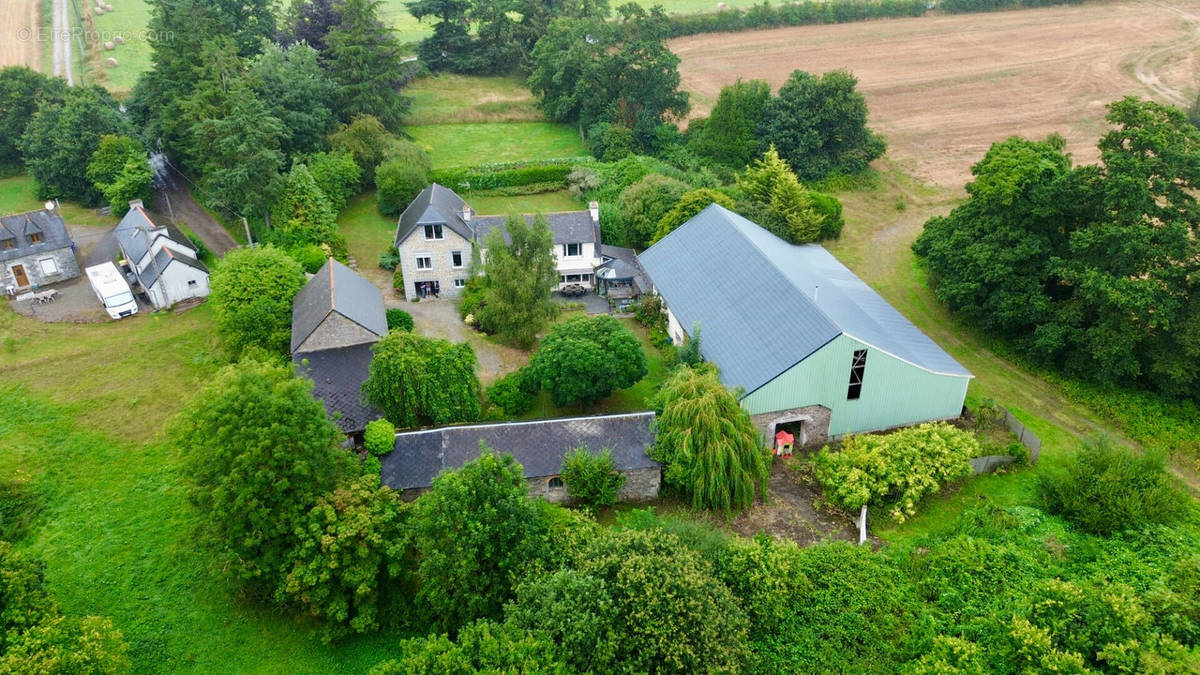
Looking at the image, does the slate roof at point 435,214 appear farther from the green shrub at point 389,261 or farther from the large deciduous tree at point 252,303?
the large deciduous tree at point 252,303

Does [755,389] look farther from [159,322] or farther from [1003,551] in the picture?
[159,322]

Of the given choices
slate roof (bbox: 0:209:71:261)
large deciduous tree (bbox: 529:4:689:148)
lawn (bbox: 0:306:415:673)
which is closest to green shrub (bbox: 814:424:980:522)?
lawn (bbox: 0:306:415:673)

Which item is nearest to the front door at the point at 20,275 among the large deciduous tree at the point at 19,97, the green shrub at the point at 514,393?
the large deciduous tree at the point at 19,97

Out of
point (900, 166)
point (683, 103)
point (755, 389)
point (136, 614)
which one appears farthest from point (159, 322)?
point (900, 166)

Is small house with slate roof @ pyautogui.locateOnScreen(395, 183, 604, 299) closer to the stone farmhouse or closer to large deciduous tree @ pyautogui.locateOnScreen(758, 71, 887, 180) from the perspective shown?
the stone farmhouse

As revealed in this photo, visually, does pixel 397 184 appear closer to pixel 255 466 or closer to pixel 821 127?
pixel 821 127

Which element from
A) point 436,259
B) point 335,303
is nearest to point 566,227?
point 436,259
